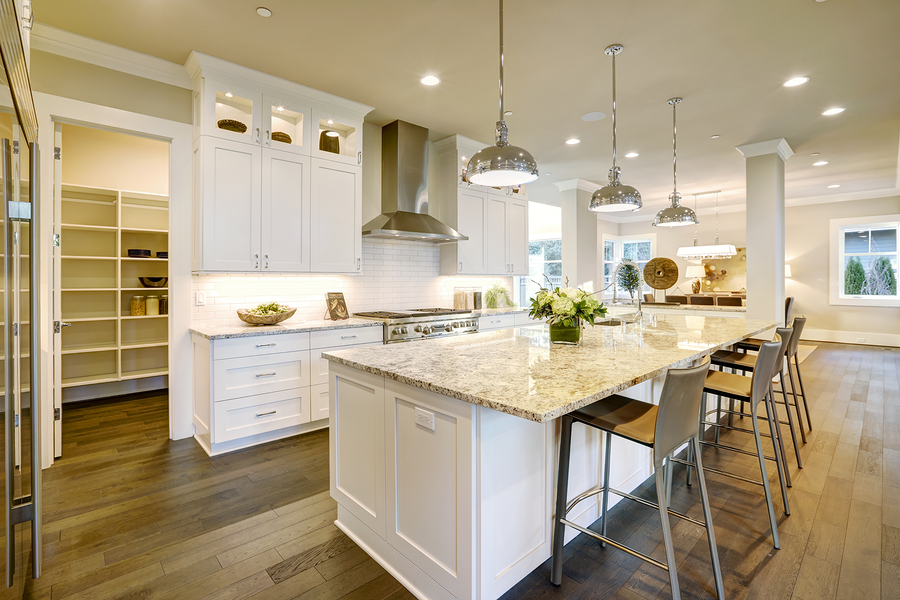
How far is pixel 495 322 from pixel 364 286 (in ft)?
4.99

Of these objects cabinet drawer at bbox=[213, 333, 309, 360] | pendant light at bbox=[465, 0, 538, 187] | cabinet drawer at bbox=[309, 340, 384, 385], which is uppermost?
pendant light at bbox=[465, 0, 538, 187]

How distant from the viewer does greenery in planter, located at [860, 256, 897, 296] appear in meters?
7.61

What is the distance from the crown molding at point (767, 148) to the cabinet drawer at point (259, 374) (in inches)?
209

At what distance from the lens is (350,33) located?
2713 millimetres

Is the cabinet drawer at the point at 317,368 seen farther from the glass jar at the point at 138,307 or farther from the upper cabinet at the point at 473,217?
the glass jar at the point at 138,307

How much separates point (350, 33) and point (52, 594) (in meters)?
3.15

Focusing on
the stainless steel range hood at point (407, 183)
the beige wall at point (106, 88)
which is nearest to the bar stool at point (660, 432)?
the stainless steel range hood at point (407, 183)

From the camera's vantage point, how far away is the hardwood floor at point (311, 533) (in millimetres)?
1683

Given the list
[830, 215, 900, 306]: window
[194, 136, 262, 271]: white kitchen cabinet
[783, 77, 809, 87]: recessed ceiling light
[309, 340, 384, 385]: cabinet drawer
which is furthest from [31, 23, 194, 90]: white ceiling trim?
[830, 215, 900, 306]: window

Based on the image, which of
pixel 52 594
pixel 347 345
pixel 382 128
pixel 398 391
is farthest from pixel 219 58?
pixel 52 594

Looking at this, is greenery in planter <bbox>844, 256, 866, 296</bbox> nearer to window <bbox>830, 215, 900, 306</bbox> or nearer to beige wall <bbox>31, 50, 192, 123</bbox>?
window <bbox>830, 215, 900, 306</bbox>

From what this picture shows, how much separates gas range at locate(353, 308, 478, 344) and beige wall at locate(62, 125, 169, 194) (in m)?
2.81

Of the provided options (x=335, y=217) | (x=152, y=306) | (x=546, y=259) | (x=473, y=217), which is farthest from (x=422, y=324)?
(x=546, y=259)

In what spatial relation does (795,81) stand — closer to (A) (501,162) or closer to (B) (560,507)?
(A) (501,162)
